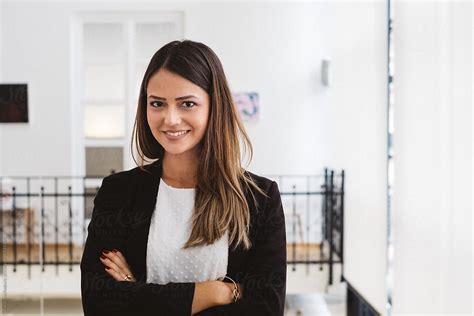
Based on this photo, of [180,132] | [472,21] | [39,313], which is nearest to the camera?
[180,132]

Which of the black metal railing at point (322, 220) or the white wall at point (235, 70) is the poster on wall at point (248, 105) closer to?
the white wall at point (235, 70)

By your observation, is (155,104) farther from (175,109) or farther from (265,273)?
(265,273)

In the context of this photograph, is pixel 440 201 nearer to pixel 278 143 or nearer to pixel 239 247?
pixel 239 247


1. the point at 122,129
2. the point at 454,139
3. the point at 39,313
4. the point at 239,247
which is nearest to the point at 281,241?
the point at 239,247

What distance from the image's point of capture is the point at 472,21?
6.07 feet

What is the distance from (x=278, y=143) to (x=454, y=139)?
2793 millimetres

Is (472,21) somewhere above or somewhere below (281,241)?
above

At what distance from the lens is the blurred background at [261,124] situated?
3.16 metres

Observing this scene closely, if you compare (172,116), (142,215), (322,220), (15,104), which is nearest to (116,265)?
(142,215)

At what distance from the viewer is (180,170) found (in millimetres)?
1275

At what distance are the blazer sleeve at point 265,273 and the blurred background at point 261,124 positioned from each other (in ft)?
5.13

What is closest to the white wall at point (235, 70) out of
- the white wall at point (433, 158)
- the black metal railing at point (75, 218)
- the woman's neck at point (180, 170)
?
the black metal railing at point (75, 218)

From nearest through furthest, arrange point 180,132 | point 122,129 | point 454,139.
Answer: point 180,132
point 454,139
point 122,129

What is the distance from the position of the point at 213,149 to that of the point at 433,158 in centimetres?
141
